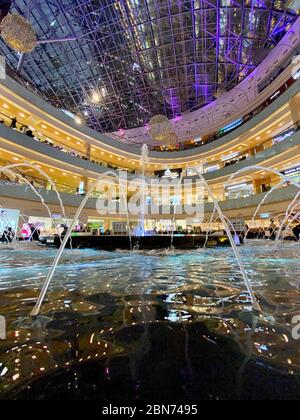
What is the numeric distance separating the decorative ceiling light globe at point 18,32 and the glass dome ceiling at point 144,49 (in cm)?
1047

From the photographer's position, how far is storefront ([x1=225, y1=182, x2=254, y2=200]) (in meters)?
25.5

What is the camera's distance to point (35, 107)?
730 inches

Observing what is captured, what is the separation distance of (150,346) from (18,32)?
42.2ft

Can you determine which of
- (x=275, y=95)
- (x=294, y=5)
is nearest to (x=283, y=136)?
(x=275, y=95)

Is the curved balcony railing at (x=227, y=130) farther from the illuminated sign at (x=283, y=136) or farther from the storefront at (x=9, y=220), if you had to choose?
the storefront at (x=9, y=220)

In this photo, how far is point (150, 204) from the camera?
96.2 ft

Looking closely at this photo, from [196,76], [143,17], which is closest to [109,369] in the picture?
[143,17]

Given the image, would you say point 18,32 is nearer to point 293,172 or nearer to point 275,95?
point 275,95

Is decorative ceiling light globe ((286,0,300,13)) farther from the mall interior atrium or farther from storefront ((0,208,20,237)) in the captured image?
storefront ((0,208,20,237))

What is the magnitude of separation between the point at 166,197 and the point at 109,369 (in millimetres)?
32382

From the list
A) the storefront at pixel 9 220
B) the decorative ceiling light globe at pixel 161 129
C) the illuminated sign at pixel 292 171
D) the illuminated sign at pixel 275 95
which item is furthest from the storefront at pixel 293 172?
the storefront at pixel 9 220

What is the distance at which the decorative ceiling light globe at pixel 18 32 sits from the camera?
28.1 ft
